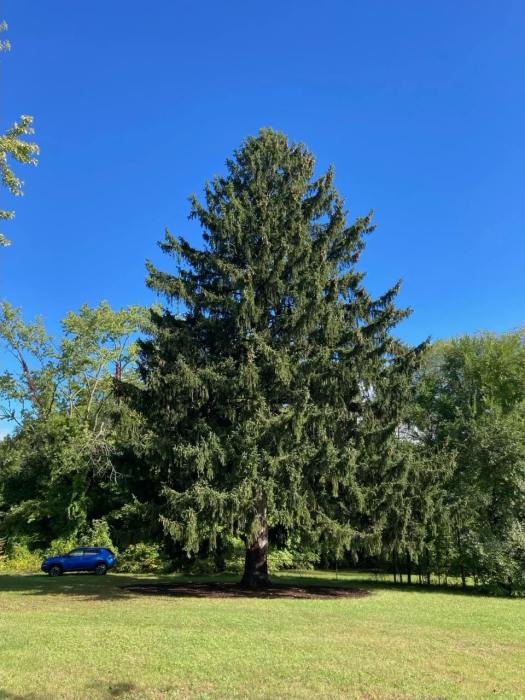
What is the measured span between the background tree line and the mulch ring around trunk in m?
0.76

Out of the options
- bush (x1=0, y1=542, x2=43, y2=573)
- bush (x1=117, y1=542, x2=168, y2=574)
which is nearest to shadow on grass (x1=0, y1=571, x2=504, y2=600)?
bush (x1=117, y1=542, x2=168, y2=574)

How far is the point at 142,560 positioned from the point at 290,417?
17.0m

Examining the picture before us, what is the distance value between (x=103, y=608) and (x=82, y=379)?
24488 millimetres

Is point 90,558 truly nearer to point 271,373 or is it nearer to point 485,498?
point 271,373

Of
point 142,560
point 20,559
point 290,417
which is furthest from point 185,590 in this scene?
point 20,559

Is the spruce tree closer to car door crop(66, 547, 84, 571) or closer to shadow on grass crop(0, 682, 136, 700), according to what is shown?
shadow on grass crop(0, 682, 136, 700)

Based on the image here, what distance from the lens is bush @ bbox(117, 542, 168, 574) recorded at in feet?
87.2

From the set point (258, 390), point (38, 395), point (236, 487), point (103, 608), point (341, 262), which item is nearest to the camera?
point (103, 608)

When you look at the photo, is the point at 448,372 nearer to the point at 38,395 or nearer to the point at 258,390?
the point at 258,390

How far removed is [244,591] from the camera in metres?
16.0

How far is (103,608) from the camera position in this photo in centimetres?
1229

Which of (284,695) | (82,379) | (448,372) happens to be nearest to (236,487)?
(284,695)

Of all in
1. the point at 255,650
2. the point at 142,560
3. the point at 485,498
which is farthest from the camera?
the point at 142,560

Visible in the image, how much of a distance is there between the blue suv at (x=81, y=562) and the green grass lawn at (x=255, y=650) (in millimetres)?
11444
